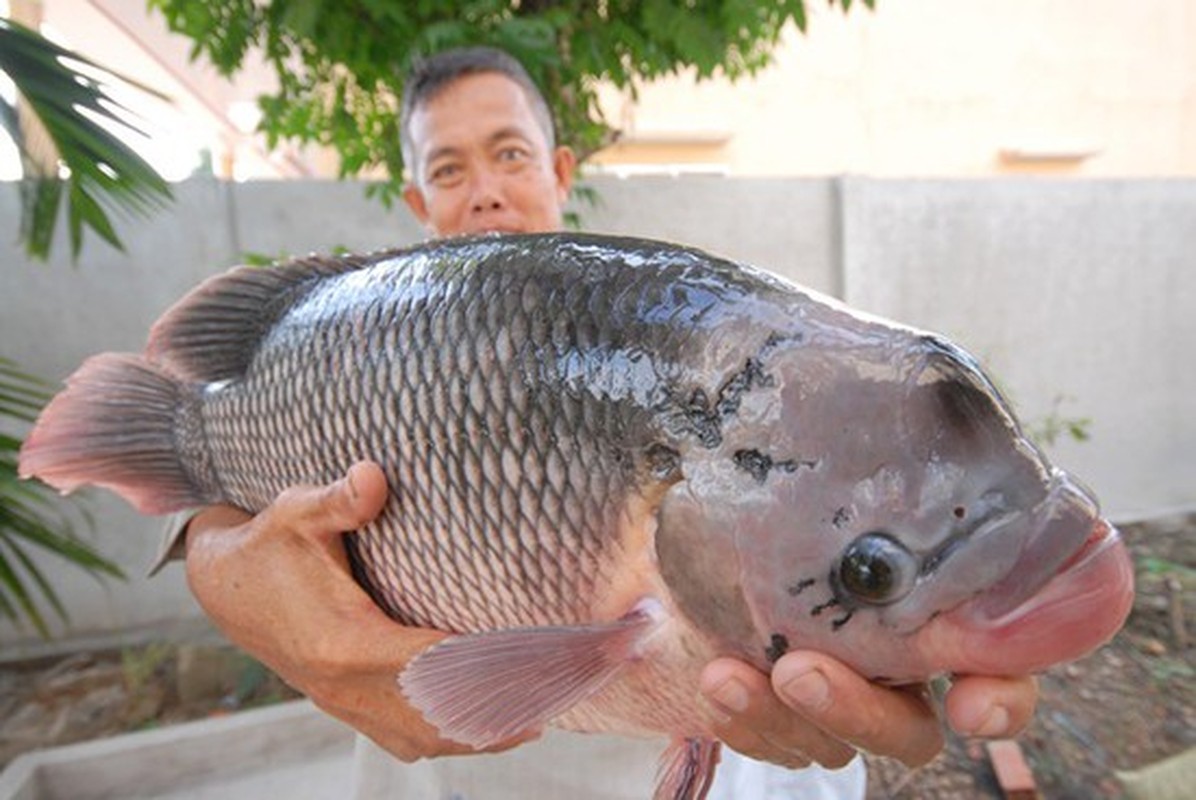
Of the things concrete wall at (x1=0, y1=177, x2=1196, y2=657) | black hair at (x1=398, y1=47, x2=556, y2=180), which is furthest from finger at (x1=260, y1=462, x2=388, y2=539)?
concrete wall at (x1=0, y1=177, x2=1196, y2=657)

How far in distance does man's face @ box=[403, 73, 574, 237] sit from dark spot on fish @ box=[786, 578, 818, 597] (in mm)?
1260

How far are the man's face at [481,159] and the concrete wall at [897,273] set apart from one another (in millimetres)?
2159

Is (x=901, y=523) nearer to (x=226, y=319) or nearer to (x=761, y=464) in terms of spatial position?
(x=761, y=464)

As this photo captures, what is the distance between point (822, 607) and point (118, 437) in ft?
3.57

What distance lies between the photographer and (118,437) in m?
1.32

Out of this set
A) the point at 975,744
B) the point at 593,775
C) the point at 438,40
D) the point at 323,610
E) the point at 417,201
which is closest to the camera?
the point at 323,610

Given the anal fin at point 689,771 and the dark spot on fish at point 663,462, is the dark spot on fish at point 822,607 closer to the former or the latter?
the dark spot on fish at point 663,462

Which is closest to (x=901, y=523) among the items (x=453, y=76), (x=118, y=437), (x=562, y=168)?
(x=118, y=437)

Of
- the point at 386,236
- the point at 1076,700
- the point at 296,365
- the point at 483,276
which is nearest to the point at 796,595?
the point at 483,276

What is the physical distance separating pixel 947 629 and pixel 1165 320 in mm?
6086

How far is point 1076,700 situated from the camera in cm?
328

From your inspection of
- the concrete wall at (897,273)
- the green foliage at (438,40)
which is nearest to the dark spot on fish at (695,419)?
the green foliage at (438,40)

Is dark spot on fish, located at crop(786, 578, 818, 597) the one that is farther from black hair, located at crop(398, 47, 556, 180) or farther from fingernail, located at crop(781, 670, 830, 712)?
black hair, located at crop(398, 47, 556, 180)

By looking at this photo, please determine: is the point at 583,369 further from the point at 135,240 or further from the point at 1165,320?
the point at 1165,320
